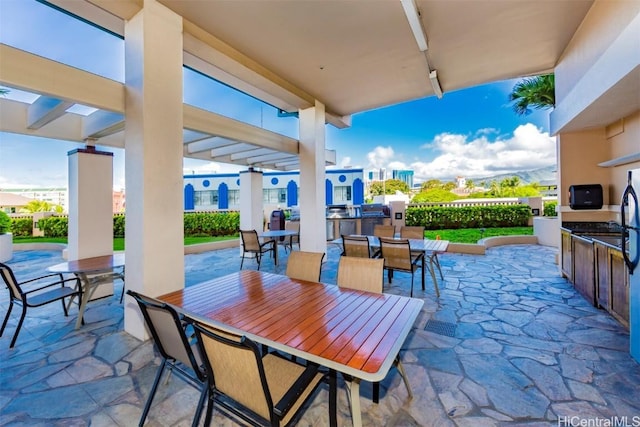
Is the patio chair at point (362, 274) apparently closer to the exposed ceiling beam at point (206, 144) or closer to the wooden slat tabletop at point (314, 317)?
the wooden slat tabletop at point (314, 317)

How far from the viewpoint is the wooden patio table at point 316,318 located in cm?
133

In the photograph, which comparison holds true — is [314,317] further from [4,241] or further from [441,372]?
[4,241]

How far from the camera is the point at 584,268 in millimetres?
3607

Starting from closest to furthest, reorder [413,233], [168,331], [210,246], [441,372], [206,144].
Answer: [168,331] → [441,372] → [413,233] → [206,144] → [210,246]

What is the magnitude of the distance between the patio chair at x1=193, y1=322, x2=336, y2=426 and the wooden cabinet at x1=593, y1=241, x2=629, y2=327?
10.6ft

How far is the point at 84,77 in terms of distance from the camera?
263 centimetres

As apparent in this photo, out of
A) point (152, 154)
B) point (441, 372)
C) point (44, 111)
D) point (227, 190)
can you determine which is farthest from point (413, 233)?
point (227, 190)

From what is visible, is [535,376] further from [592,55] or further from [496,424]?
[592,55]

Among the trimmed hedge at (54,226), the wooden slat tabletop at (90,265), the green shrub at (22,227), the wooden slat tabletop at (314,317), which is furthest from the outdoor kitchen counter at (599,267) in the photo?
the green shrub at (22,227)

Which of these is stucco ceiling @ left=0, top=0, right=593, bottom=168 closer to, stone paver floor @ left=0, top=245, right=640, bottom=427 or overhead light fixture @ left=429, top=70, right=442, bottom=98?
overhead light fixture @ left=429, top=70, right=442, bottom=98

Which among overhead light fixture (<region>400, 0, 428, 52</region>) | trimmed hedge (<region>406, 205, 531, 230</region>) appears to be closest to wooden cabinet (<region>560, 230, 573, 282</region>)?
overhead light fixture (<region>400, 0, 428, 52</region>)

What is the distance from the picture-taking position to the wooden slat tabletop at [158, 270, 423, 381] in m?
1.34

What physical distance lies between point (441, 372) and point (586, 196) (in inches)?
162

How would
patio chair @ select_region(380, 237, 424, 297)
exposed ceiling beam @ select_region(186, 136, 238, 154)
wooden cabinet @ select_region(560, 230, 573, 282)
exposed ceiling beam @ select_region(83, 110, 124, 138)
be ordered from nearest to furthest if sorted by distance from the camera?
exposed ceiling beam @ select_region(83, 110, 124, 138) < patio chair @ select_region(380, 237, 424, 297) < wooden cabinet @ select_region(560, 230, 573, 282) < exposed ceiling beam @ select_region(186, 136, 238, 154)
